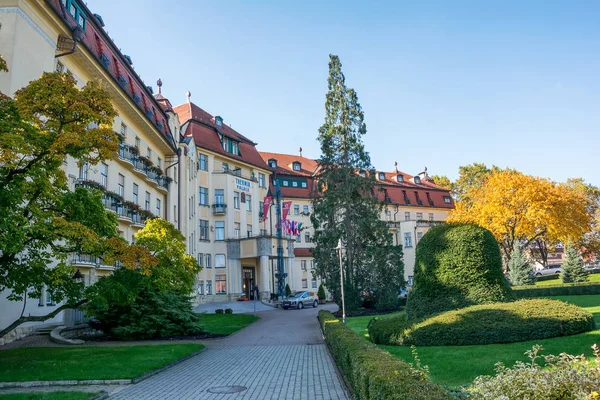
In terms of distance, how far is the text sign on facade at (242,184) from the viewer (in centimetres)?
4872

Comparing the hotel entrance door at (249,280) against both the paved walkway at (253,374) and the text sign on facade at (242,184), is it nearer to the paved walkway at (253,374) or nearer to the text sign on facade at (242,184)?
the text sign on facade at (242,184)

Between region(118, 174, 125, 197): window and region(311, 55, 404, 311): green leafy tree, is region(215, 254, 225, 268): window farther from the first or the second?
region(118, 174, 125, 197): window

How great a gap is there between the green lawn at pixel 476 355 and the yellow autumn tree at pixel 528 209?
110 ft

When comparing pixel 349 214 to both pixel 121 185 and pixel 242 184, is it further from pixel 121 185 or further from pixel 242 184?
pixel 242 184

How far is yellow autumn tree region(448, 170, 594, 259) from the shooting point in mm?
42812

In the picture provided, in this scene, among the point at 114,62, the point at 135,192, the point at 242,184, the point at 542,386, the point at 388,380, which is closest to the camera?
the point at 542,386

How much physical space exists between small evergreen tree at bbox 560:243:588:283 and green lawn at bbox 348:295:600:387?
115 feet

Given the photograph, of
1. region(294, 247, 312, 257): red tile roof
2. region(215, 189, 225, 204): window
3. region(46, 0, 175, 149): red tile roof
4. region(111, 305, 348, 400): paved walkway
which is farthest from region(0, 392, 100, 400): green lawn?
region(294, 247, 312, 257): red tile roof

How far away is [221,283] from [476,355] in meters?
37.8

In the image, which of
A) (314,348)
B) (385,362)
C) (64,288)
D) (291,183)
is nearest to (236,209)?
(291,183)

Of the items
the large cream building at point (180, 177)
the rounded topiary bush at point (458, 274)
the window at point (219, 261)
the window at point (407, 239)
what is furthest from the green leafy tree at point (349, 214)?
the window at point (407, 239)

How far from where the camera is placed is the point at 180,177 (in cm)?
3859

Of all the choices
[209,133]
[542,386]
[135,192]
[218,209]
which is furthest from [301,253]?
[542,386]

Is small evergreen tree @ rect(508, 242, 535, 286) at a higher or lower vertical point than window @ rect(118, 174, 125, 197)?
lower
